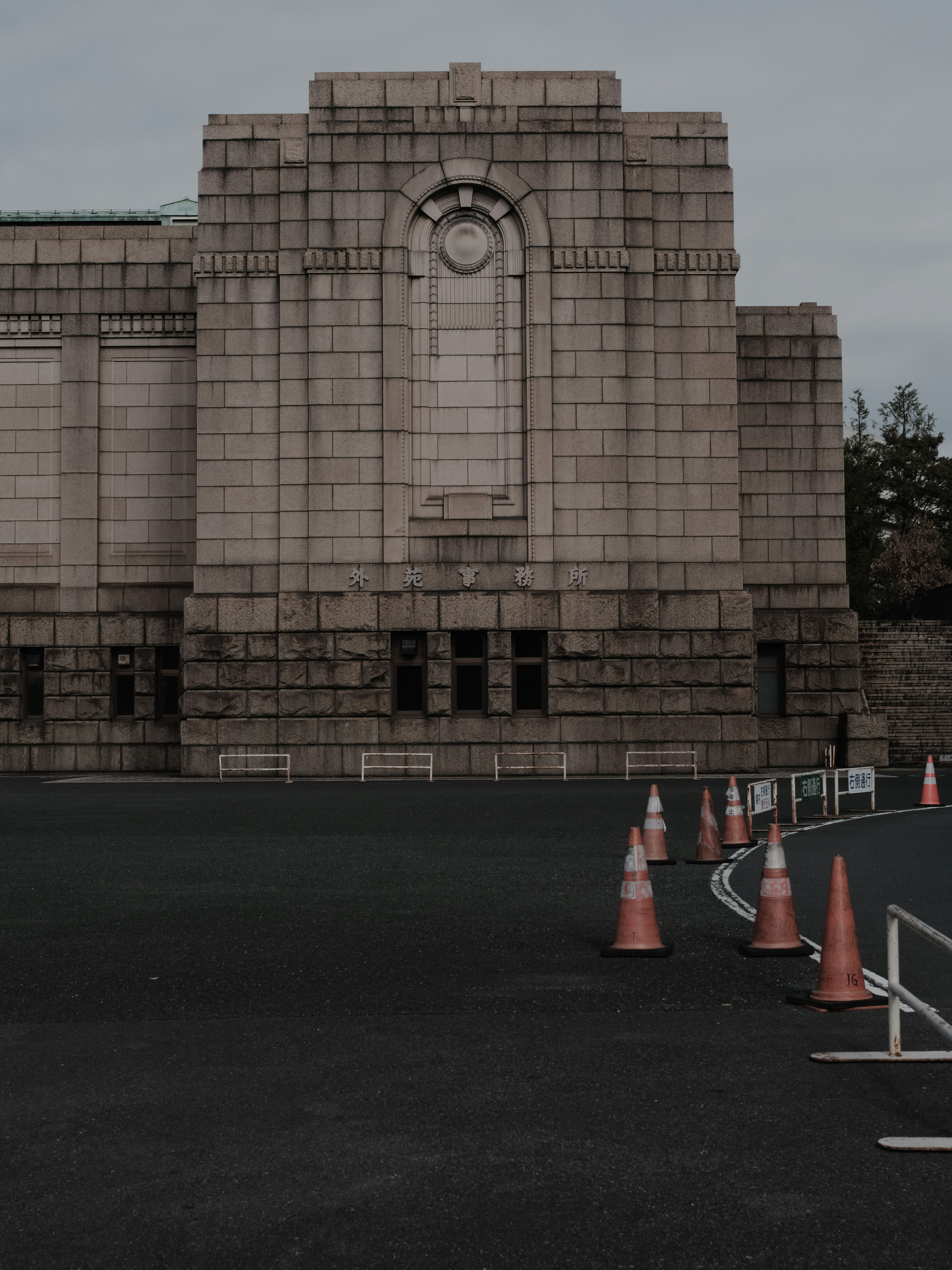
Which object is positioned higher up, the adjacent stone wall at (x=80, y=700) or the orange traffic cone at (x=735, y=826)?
the adjacent stone wall at (x=80, y=700)

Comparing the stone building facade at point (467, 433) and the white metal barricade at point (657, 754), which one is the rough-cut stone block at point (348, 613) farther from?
the white metal barricade at point (657, 754)

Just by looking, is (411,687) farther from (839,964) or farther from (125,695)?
(839,964)

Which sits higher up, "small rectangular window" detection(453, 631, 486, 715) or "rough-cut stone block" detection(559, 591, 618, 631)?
"rough-cut stone block" detection(559, 591, 618, 631)

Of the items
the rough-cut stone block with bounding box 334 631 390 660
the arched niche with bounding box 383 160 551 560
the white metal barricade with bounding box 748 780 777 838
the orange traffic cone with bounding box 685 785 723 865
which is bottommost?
the orange traffic cone with bounding box 685 785 723 865

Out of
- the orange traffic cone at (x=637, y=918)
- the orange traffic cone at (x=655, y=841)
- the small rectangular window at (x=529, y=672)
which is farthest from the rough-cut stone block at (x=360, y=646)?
the orange traffic cone at (x=637, y=918)

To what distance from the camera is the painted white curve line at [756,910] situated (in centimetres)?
802

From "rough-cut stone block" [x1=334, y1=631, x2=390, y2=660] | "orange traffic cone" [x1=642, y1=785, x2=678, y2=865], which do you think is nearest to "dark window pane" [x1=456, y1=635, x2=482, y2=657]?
"rough-cut stone block" [x1=334, y1=631, x2=390, y2=660]

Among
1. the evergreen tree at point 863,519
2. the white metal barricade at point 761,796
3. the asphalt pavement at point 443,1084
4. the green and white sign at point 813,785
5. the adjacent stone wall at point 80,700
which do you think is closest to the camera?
the asphalt pavement at point 443,1084

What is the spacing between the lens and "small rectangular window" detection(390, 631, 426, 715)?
29531mm

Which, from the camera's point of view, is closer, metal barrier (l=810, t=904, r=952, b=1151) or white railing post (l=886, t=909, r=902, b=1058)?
metal barrier (l=810, t=904, r=952, b=1151)

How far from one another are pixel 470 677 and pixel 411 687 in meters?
1.31

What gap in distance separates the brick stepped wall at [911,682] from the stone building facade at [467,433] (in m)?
5.29

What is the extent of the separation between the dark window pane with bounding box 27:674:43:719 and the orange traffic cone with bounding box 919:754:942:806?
20234mm

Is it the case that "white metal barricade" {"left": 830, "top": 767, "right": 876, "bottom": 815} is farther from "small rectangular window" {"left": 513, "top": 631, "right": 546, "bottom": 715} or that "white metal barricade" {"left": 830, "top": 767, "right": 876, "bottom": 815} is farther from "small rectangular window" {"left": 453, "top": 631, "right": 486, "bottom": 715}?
"small rectangular window" {"left": 453, "top": 631, "right": 486, "bottom": 715}
